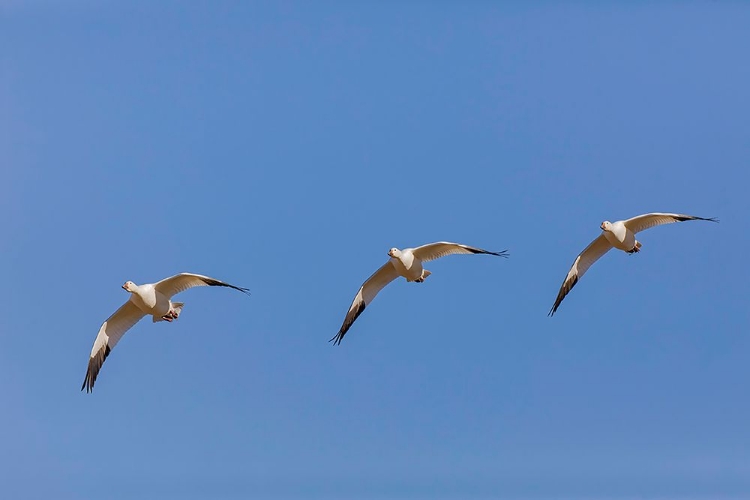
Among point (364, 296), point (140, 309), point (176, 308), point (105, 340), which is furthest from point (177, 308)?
point (364, 296)

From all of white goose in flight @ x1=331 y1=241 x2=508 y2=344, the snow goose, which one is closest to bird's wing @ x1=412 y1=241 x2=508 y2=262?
white goose in flight @ x1=331 y1=241 x2=508 y2=344

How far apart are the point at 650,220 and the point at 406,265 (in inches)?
197

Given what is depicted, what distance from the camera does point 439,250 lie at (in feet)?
66.8

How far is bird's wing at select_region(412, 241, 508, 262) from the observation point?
20.1m

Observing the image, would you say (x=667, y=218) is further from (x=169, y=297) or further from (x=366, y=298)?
(x=169, y=297)

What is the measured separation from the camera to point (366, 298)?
21734 millimetres

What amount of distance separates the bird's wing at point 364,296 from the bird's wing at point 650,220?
481 centimetres

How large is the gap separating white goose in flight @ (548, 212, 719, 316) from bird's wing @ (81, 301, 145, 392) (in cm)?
876

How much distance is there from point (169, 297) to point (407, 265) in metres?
4.52

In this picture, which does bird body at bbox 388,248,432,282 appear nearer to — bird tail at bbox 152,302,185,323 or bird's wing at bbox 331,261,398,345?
bird's wing at bbox 331,261,398,345

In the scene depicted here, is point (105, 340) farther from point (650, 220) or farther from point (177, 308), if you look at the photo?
point (650, 220)

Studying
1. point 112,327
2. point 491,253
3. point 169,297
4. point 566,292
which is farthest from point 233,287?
point 566,292

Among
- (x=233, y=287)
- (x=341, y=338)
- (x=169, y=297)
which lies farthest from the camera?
(x=341, y=338)

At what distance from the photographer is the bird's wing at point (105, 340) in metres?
20.5
